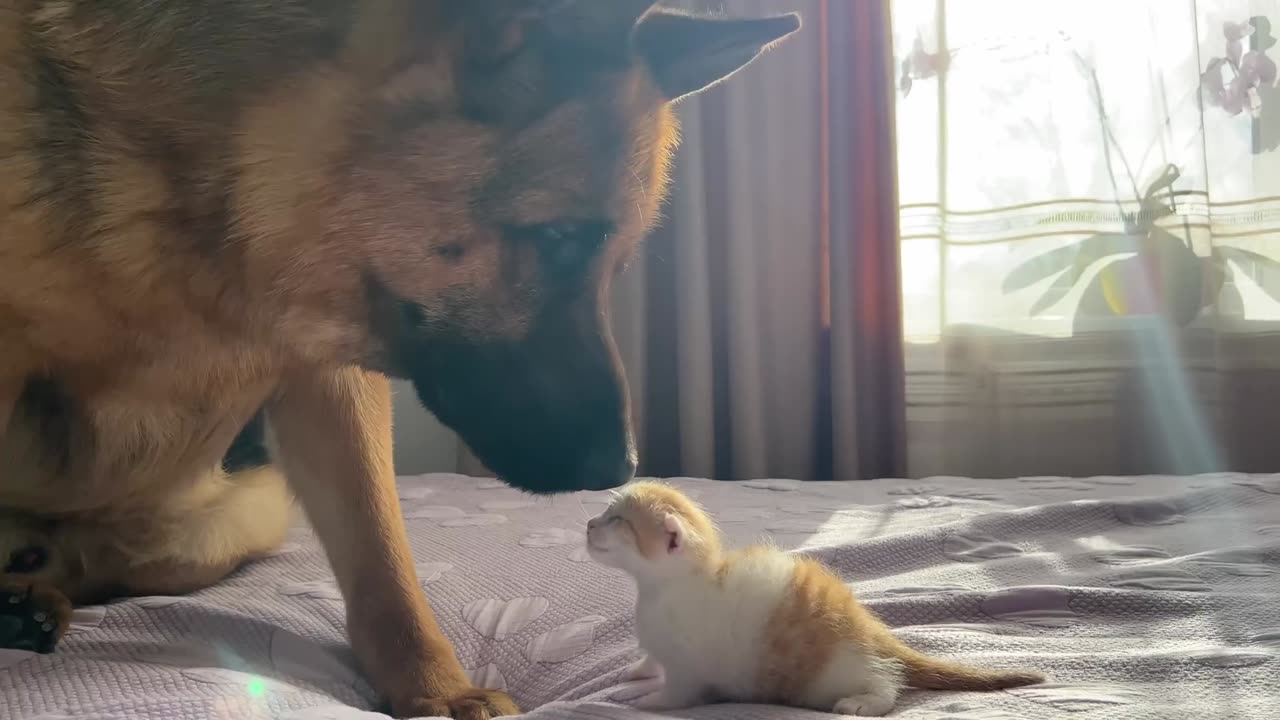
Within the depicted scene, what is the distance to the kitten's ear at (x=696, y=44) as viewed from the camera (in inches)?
37.5

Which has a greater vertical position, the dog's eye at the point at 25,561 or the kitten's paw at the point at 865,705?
the dog's eye at the point at 25,561

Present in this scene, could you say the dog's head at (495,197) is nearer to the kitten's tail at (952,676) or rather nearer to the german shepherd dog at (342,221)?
the german shepherd dog at (342,221)

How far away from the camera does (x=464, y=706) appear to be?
86 cm

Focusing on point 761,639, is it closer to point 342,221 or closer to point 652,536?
point 652,536

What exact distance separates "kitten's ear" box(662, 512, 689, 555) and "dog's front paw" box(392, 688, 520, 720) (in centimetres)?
20

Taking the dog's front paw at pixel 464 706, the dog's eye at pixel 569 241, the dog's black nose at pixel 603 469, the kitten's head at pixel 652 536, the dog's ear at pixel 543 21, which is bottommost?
the dog's front paw at pixel 464 706

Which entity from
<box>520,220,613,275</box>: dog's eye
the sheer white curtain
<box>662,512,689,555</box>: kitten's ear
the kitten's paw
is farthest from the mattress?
the sheer white curtain

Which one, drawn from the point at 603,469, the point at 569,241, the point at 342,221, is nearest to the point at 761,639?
the point at 603,469

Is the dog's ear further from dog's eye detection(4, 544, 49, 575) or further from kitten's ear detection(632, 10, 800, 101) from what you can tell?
dog's eye detection(4, 544, 49, 575)

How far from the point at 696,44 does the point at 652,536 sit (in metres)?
0.48

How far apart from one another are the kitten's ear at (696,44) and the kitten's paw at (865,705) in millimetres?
587

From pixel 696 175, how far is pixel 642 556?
194cm

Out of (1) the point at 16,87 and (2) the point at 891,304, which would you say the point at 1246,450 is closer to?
(2) the point at 891,304

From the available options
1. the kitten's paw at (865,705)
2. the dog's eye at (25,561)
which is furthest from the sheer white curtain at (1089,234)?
the dog's eye at (25,561)
